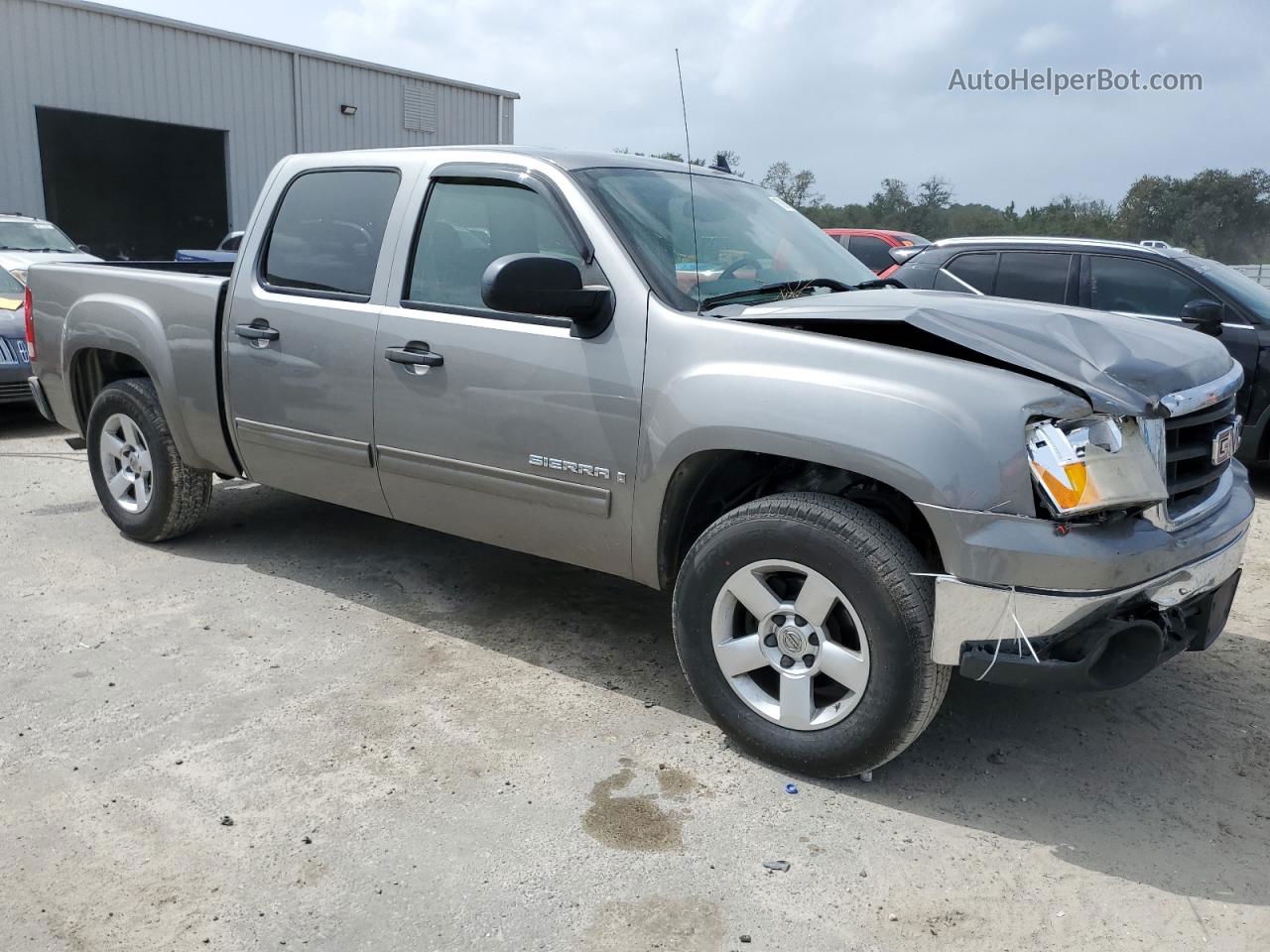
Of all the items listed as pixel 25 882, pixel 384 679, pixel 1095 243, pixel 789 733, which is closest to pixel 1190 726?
pixel 789 733

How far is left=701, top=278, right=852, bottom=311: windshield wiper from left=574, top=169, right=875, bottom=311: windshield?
0.07 ft

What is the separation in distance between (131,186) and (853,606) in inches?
1102

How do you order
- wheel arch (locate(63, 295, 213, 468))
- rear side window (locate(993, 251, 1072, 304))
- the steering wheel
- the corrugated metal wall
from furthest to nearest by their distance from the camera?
the corrugated metal wall, rear side window (locate(993, 251, 1072, 304)), wheel arch (locate(63, 295, 213, 468)), the steering wheel

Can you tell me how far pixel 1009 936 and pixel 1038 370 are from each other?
142 cm

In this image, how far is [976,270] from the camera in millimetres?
7684

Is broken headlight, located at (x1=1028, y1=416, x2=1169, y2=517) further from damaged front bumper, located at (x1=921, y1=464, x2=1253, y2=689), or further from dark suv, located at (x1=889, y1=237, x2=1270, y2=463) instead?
dark suv, located at (x1=889, y1=237, x2=1270, y2=463)

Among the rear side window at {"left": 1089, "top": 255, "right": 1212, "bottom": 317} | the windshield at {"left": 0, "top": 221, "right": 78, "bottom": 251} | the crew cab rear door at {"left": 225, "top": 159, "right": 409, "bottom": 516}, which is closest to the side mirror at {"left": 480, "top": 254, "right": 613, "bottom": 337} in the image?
the crew cab rear door at {"left": 225, "top": 159, "right": 409, "bottom": 516}

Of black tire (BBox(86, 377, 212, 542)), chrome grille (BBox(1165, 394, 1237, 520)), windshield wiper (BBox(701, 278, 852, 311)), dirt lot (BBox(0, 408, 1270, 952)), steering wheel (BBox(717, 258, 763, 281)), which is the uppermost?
steering wheel (BBox(717, 258, 763, 281))

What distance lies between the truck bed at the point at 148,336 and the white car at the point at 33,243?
5417 millimetres

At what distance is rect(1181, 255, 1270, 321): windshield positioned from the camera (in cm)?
704

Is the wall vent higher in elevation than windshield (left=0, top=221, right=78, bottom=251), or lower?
higher

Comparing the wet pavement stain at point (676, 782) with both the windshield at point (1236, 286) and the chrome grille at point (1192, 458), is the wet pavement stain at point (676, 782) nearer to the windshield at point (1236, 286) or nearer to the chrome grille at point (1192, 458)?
the chrome grille at point (1192, 458)

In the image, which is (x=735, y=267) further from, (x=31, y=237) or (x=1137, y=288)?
(x=31, y=237)

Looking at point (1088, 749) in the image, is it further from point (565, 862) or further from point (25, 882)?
point (25, 882)
